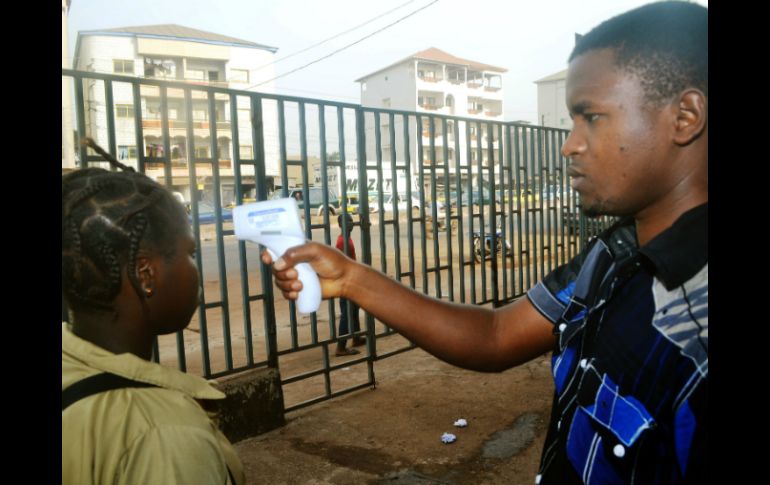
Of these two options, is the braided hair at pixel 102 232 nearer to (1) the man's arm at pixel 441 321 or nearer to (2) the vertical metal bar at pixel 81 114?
(1) the man's arm at pixel 441 321

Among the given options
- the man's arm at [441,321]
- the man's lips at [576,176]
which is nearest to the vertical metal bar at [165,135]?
the man's arm at [441,321]

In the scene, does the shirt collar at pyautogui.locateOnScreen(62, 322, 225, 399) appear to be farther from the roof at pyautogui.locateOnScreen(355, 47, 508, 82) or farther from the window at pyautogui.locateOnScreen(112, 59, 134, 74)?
the roof at pyautogui.locateOnScreen(355, 47, 508, 82)

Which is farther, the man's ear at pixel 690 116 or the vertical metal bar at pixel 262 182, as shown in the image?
the vertical metal bar at pixel 262 182

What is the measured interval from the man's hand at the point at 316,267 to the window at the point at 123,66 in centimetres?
3327

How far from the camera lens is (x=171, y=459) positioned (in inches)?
39.2

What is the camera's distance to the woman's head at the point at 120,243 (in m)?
1.16

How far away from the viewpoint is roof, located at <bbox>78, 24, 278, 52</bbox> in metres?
31.2

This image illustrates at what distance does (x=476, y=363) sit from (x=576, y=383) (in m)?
0.47

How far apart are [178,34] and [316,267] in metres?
38.5

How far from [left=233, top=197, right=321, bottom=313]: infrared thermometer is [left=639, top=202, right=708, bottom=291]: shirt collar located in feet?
2.90

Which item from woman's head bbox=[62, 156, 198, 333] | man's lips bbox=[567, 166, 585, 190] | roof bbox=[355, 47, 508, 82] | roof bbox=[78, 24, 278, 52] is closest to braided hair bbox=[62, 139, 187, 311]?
woman's head bbox=[62, 156, 198, 333]

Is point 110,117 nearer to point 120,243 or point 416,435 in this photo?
point 120,243

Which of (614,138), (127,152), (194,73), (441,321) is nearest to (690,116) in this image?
(614,138)
